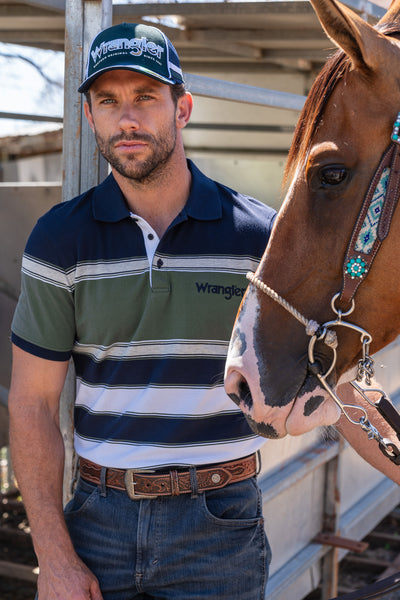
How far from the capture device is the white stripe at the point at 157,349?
1.70 meters

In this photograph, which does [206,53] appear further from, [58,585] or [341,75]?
[58,585]

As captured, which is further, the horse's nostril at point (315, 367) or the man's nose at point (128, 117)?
the man's nose at point (128, 117)

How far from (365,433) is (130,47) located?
111 cm

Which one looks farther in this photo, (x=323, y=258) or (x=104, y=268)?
(x=104, y=268)

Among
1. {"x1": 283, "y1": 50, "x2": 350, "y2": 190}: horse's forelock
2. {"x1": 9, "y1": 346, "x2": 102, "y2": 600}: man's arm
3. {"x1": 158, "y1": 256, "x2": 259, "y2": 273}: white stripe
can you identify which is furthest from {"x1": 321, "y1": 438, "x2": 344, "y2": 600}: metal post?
{"x1": 283, "y1": 50, "x2": 350, "y2": 190}: horse's forelock

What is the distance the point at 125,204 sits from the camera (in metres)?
1.77

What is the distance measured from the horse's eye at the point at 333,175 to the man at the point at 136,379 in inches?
17.0

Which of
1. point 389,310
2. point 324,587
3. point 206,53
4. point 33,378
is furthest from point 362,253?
point 206,53

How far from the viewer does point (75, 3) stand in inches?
81.1

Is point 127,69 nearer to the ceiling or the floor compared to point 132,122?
nearer to the ceiling

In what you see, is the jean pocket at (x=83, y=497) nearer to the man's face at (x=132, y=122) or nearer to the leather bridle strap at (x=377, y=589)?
the leather bridle strap at (x=377, y=589)

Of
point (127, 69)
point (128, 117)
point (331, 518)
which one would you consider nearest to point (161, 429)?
point (128, 117)

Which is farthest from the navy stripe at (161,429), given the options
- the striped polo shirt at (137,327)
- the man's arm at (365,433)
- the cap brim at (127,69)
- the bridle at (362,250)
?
the cap brim at (127,69)

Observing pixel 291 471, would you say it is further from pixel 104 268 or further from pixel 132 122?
pixel 132 122
